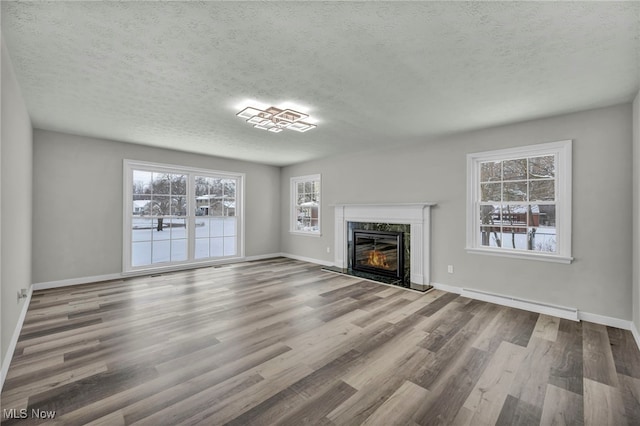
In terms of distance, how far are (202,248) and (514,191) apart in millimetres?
5948

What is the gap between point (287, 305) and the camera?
12.5ft

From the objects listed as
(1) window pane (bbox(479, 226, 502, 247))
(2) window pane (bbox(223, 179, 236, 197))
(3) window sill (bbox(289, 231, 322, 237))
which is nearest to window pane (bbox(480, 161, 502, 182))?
(1) window pane (bbox(479, 226, 502, 247))

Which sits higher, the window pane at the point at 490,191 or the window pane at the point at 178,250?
the window pane at the point at 490,191

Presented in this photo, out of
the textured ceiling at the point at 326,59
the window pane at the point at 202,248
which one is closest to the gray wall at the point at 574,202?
the textured ceiling at the point at 326,59

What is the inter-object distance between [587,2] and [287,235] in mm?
6672

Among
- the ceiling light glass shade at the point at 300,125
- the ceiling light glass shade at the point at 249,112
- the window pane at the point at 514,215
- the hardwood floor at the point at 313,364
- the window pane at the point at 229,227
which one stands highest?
the ceiling light glass shade at the point at 249,112

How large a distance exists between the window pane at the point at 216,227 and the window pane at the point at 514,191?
5.61m

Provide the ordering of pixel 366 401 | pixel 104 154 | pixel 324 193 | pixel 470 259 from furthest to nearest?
pixel 324 193
pixel 104 154
pixel 470 259
pixel 366 401

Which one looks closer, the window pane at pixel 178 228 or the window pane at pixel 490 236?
the window pane at pixel 490 236

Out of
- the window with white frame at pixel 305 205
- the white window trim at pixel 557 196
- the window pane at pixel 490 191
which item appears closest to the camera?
the white window trim at pixel 557 196

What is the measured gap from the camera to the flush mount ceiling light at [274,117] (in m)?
3.40

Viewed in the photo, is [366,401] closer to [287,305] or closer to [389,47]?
[287,305]

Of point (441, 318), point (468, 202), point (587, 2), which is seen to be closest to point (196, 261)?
point (441, 318)

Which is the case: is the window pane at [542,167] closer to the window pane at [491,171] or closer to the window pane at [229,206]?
the window pane at [491,171]
